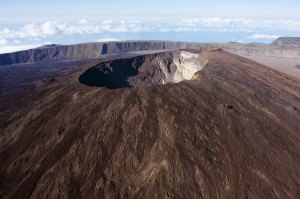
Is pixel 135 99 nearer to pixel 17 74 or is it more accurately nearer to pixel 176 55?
pixel 176 55

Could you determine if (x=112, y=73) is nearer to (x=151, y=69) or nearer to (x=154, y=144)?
(x=151, y=69)

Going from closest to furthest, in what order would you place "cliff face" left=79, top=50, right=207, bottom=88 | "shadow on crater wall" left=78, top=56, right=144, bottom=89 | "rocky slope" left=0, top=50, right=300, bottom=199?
"rocky slope" left=0, top=50, right=300, bottom=199 < "shadow on crater wall" left=78, top=56, right=144, bottom=89 < "cliff face" left=79, top=50, right=207, bottom=88

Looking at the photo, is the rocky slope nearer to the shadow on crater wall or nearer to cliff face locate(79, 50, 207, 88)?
the shadow on crater wall

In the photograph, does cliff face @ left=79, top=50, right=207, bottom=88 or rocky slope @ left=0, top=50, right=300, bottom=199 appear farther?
cliff face @ left=79, top=50, right=207, bottom=88

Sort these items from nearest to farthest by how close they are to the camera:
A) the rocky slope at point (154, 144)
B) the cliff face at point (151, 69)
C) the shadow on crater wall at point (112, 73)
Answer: the rocky slope at point (154, 144), the shadow on crater wall at point (112, 73), the cliff face at point (151, 69)

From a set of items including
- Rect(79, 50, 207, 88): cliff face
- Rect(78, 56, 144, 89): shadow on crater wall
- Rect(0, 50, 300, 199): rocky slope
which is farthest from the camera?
Rect(79, 50, 207, 88): cliff face

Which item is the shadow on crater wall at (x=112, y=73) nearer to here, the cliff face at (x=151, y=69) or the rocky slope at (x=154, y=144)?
the cliff face at (x=151, y=69)

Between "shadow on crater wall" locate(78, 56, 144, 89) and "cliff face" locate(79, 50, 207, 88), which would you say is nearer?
"shadow on crater wall" locate(78, 56, 144, 89)

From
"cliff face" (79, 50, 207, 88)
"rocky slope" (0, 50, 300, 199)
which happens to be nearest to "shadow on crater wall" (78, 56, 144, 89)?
"cliff face" (79, 50, 207, 88)

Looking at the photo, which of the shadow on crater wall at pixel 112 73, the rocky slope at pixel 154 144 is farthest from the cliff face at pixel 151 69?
the rocky slope at pixel 154 144
